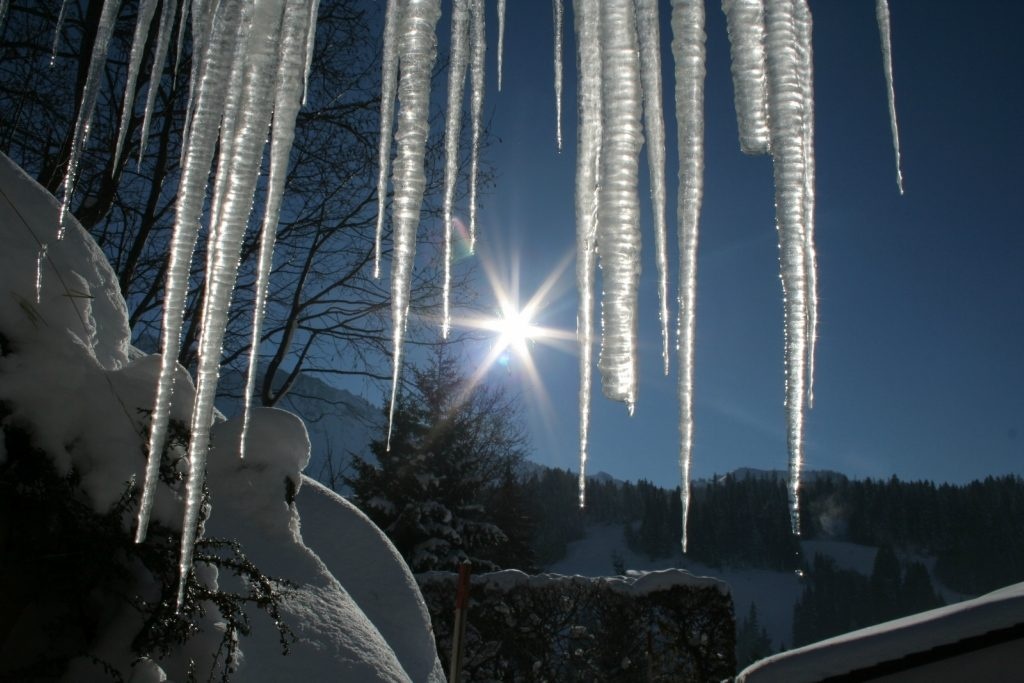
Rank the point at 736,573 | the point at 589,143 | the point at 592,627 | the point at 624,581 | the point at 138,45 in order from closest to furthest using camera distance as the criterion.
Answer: the point at 589,143, the point at 138,45, the point at 624,581, the point at 592,627, the point at 736,573

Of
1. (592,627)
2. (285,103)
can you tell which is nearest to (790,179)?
(285,103)

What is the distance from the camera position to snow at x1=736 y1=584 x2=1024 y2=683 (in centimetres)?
367

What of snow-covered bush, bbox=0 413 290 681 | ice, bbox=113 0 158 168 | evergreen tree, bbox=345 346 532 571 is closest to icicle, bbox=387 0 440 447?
ice, bbox=113 0 158 168

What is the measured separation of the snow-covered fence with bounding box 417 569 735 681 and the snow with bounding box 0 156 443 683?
16.1 ft

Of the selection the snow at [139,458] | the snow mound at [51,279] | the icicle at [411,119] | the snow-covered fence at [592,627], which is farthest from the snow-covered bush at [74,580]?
the snow-covered fence at [592,627]

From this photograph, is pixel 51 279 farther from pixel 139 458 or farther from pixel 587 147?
pixel 587 147

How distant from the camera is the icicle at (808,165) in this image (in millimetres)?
742

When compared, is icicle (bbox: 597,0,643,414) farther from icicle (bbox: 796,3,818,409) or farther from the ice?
the ice

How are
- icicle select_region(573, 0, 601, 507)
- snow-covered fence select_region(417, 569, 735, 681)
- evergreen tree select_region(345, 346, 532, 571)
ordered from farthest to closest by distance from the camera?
evergreen tree select_region(345, 346, 532, 571) < snow-covered fence select_region(417, 569, 735, 681) < icicle select_region(573, 0, 601, 507)

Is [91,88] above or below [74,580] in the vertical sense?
above

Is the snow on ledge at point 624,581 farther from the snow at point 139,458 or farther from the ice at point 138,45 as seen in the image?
the ice at point 138,45

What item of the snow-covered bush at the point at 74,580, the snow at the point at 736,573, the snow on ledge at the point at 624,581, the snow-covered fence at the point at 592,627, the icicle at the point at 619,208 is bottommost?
the snow at the point at 736,573

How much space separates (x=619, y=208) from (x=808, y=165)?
0.22 m

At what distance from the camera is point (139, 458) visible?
2664mm
